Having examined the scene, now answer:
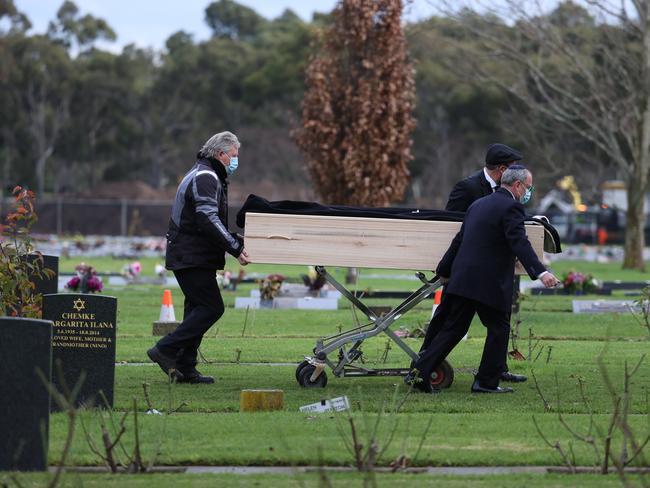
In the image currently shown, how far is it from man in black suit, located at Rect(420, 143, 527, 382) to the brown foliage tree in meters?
21.3

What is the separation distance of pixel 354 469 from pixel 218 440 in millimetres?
1230

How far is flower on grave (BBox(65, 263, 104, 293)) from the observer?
19719 mm

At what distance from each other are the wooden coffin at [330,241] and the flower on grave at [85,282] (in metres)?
9.04

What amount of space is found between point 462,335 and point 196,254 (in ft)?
7.56

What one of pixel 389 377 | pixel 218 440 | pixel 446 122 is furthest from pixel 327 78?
pixel 446 122

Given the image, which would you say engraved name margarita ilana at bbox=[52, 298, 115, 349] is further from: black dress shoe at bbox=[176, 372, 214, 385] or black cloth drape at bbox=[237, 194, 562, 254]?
black dress shoe at bbox=[176, 372, 214, 385]

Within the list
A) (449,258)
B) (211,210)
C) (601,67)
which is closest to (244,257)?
(211,210)

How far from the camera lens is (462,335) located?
37.4 feet

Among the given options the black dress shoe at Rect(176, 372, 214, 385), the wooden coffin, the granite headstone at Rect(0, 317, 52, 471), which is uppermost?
the wooden coffin

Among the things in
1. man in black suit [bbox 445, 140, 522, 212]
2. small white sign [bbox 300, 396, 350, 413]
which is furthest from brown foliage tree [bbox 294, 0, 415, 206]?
small white sign [bbox 300, 396, 350, 413]

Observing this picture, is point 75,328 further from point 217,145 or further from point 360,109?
point 360,109

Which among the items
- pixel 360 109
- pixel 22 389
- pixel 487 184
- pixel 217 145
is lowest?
pixel 22 389

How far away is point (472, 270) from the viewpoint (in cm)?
1111

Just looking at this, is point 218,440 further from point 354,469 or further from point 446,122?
point 446,122
